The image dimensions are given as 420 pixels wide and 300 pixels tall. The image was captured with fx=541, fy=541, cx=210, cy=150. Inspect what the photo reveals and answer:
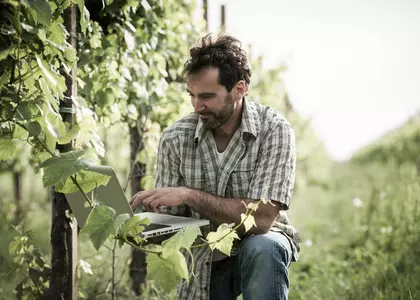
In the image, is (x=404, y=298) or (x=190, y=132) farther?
(x=404, y=298)

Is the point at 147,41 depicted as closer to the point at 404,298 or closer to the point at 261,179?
the point at 261,179

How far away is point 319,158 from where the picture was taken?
40.2 feet

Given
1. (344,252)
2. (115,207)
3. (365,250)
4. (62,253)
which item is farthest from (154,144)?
(344,252)

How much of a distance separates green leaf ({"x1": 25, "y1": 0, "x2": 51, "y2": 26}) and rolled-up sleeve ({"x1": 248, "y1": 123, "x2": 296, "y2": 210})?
1.31 meters

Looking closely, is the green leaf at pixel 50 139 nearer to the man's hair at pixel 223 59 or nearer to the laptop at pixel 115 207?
the laptop at pixel 115 207

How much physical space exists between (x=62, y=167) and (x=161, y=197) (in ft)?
2.43

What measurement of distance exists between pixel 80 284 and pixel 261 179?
1.59 m

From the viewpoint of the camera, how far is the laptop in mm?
2014

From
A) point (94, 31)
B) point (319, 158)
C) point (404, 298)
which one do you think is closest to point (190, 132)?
point (94, 31)

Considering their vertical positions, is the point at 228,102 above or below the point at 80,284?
above

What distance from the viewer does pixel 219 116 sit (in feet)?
9.04

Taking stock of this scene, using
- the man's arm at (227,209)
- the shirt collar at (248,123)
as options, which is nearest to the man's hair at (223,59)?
the shirt collar at (248,123)

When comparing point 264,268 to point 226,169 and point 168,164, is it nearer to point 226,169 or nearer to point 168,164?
point 226,169

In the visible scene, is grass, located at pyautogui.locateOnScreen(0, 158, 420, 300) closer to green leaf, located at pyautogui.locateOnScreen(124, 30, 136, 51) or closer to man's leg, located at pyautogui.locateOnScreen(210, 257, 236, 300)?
man's leg, located at pyautogui.locateOnScreen(210, 257, 236, 300)
